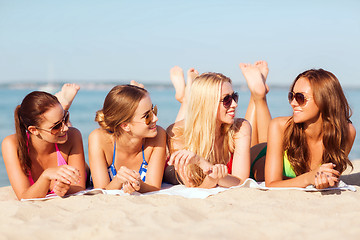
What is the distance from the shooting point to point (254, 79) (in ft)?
19.8

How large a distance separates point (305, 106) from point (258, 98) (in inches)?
65.8

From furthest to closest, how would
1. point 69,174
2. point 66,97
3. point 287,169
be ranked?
point 66,97 < point 287,169 < point 69,174

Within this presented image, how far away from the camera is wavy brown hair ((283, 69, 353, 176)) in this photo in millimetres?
4297

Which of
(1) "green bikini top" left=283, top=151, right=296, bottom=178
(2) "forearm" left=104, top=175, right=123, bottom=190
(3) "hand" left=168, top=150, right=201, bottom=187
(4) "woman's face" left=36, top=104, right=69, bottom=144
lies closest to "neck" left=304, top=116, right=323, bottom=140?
(1) "green bikini top" left=283, top=151, right=296, bottom=178

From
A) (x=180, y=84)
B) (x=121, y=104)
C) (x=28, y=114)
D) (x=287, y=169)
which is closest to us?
(x=28, y=114)

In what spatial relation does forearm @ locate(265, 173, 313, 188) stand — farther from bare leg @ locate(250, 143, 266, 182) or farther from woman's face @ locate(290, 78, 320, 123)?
bare leg @ locate(250, 143, 266, 182)

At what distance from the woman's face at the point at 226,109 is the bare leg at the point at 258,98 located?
1392 millimetres

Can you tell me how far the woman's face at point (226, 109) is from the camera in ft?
15.1

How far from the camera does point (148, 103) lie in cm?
455

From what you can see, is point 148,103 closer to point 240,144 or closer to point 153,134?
point 153,134

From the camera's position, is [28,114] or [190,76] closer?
[28,114]

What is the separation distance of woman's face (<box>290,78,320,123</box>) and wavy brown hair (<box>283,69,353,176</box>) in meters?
0.04

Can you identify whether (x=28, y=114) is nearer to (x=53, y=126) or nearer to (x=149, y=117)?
(x=53, y=126)

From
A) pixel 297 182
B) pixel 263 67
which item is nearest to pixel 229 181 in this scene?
pixel 297 182
